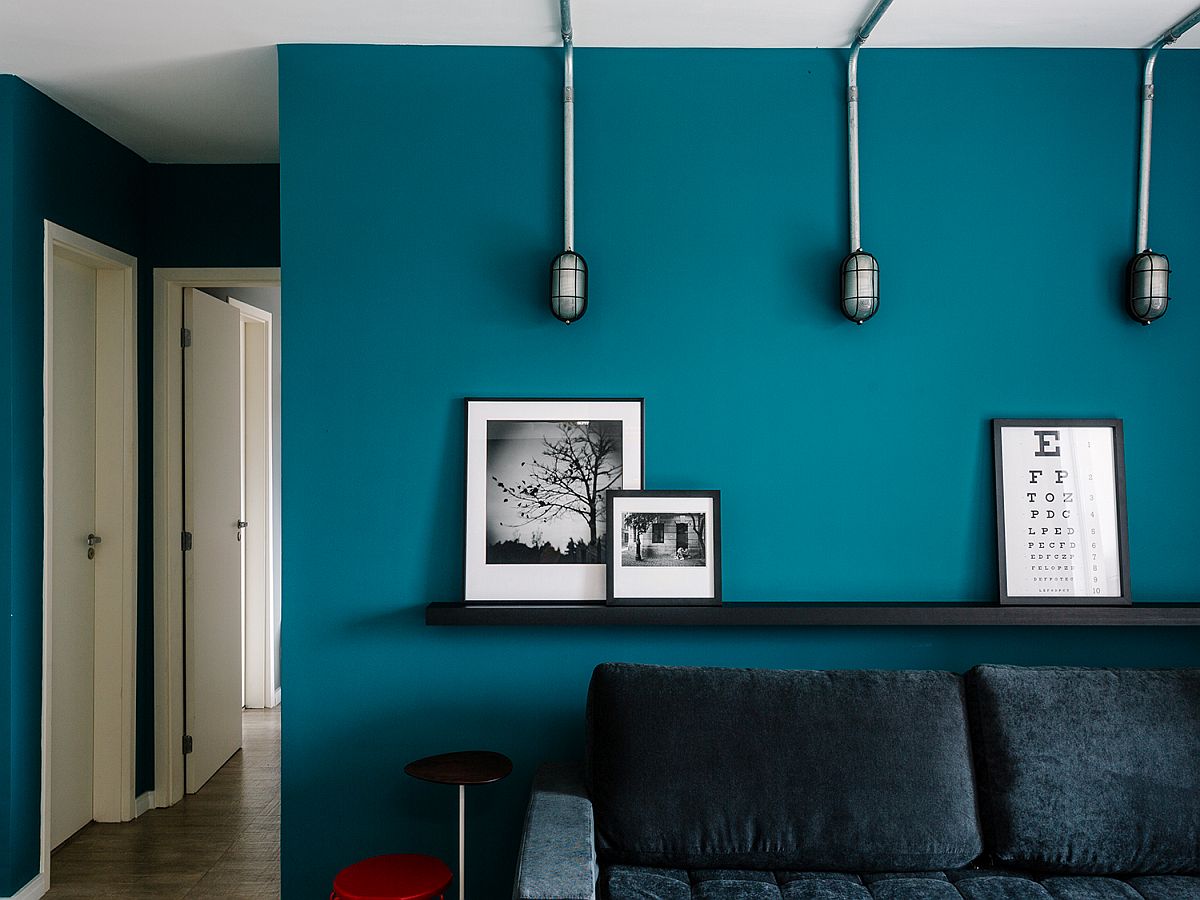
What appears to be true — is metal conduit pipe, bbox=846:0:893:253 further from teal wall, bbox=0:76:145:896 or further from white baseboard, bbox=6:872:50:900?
white baseboard, bbox=6:872:50:900

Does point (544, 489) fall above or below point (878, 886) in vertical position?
above

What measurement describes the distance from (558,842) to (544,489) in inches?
39.2

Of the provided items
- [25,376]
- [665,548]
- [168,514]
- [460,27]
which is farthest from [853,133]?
[168,514]

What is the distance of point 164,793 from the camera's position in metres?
3.86

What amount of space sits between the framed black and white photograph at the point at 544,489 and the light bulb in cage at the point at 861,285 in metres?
0.66

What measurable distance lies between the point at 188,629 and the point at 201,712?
39cm

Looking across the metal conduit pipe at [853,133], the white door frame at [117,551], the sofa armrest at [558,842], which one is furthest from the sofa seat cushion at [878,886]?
the white door frame at [117,551]

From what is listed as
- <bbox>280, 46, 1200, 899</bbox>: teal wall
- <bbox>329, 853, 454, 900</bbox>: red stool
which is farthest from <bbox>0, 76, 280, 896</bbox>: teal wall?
<bbox>329, 853, 454, 900</bbox>: red stool

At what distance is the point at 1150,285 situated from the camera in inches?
104

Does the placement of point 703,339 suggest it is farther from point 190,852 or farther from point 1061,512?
point 190,852

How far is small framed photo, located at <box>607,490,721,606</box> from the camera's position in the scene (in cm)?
267

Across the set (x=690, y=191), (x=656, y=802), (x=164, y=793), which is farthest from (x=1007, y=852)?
(x=164, y=793)

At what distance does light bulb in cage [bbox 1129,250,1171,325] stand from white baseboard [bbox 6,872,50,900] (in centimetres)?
382

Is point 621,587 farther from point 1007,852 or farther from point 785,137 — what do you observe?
point 785,137
